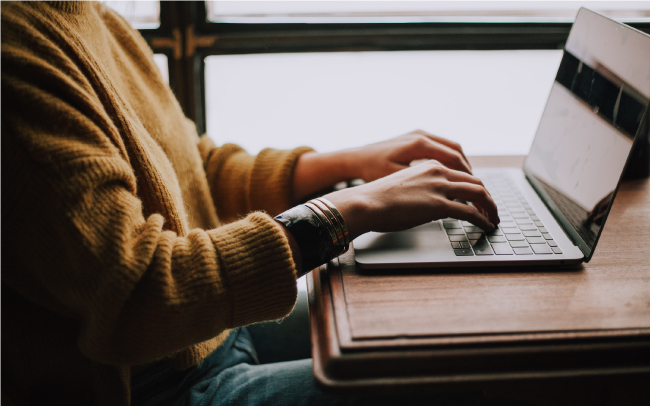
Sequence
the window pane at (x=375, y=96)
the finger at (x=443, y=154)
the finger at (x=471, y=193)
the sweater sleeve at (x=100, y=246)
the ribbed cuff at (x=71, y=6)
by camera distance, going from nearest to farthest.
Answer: the sweater sleeve at (x=100, y=246) < the ribbed cuff at (x=71, y=6) < the finger at (x=471, y=193) < the finger at (x=443, y=154) < the window pane at (x=375, y=96)

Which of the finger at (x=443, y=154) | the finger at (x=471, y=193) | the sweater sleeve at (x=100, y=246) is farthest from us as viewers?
the finger at (x=443, y=154)

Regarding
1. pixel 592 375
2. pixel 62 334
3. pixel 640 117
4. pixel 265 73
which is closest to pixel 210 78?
pixel 265 73

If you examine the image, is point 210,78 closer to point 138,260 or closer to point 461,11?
point 461,11

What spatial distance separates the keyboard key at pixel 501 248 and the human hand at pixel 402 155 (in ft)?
0.61

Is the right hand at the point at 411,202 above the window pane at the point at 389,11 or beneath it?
beneath

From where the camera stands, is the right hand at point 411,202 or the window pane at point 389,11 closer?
the right hand at point 411,202

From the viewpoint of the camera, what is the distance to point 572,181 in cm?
74

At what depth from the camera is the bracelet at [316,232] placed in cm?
59

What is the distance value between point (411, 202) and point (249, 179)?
38 centimetres

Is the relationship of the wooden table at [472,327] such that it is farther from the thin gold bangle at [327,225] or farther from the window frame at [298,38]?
the window frame at [298,38]

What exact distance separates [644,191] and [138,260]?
3.07 feet

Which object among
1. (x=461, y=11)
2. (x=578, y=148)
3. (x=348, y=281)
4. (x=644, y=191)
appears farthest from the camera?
(x=461, y=11)

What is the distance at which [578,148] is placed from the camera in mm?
744

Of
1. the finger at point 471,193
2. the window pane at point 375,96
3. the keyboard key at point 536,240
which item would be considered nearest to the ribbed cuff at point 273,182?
the finger at point 471,193
